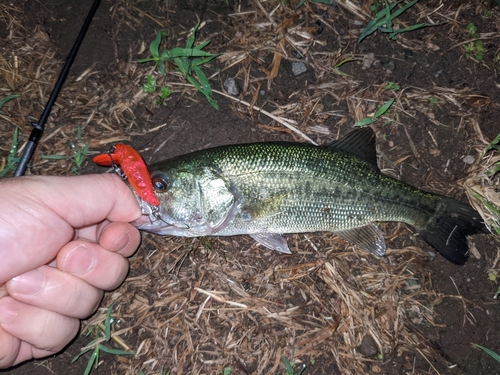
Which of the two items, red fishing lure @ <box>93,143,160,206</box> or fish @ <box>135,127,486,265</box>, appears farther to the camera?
fish @ <box>135,127,486,265</box>

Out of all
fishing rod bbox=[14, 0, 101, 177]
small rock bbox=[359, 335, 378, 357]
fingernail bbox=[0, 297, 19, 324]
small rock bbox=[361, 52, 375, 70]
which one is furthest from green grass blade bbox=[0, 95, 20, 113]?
small rock bbox=[359, 335, 378, 357]

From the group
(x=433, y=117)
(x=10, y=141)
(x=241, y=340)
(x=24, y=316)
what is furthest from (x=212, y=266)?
(x=433, y=117)

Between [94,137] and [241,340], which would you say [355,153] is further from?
[94,137]

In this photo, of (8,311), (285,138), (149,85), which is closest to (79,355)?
(8,311)

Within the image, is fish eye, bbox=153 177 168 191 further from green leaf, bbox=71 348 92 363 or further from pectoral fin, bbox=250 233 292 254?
green leaf, bbox=71 348 92 363

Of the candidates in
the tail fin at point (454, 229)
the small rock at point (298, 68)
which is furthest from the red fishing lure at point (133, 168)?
the tail fin at point (454, 229)

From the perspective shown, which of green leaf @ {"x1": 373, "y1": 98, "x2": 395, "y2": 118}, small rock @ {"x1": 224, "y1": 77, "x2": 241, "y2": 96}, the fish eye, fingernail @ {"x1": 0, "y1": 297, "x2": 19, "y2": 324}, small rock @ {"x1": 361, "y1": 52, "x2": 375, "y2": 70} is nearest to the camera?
fingernail @ {"x1": 0, "y1": 297, "x2": 19, "y2": 324}
